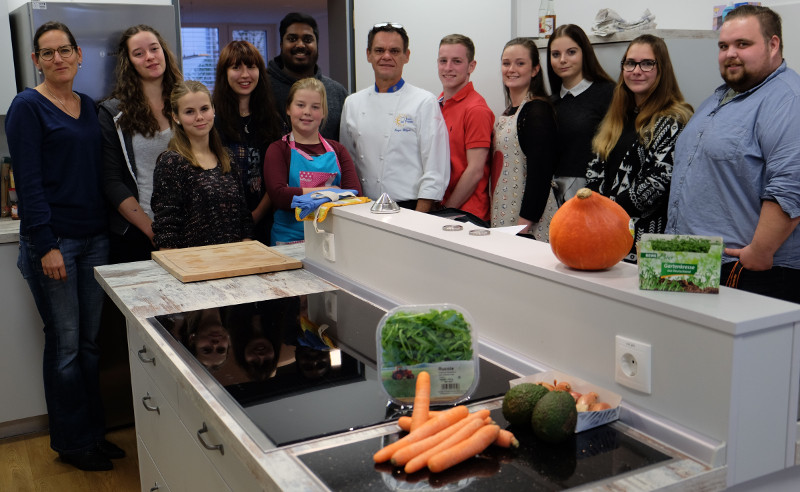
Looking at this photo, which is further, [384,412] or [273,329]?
[273,329]

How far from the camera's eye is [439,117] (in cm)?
337

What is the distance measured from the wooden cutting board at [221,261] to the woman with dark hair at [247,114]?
21.1 inches

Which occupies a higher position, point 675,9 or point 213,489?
point 675,9

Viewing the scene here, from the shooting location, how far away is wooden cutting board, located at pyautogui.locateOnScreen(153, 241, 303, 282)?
254 cm

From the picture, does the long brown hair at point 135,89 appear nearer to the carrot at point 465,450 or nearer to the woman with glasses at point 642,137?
the woman with glasses at point 642,137

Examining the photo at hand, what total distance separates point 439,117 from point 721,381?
2.30m

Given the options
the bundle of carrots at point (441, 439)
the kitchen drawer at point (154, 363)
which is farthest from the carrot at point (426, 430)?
the kitchen drawer at point (154, 363)

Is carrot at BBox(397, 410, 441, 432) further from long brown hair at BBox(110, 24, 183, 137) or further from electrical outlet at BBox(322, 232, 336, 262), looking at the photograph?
long brown hair at BBox(110, 24, 183, 137)

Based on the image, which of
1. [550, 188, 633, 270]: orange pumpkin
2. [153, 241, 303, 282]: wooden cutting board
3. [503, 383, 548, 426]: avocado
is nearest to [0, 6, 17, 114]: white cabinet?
[153, 241, 303, 282]: wooden cutting board

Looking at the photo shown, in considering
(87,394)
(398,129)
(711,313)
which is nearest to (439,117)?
(398,129)

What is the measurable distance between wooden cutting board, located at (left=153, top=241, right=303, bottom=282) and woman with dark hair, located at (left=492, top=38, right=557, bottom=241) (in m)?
1.16

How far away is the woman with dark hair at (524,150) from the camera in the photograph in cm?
334

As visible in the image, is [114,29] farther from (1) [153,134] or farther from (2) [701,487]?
(2) [701,487]

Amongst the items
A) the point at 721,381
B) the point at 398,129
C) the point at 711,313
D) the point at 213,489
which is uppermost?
the point at 398,129
